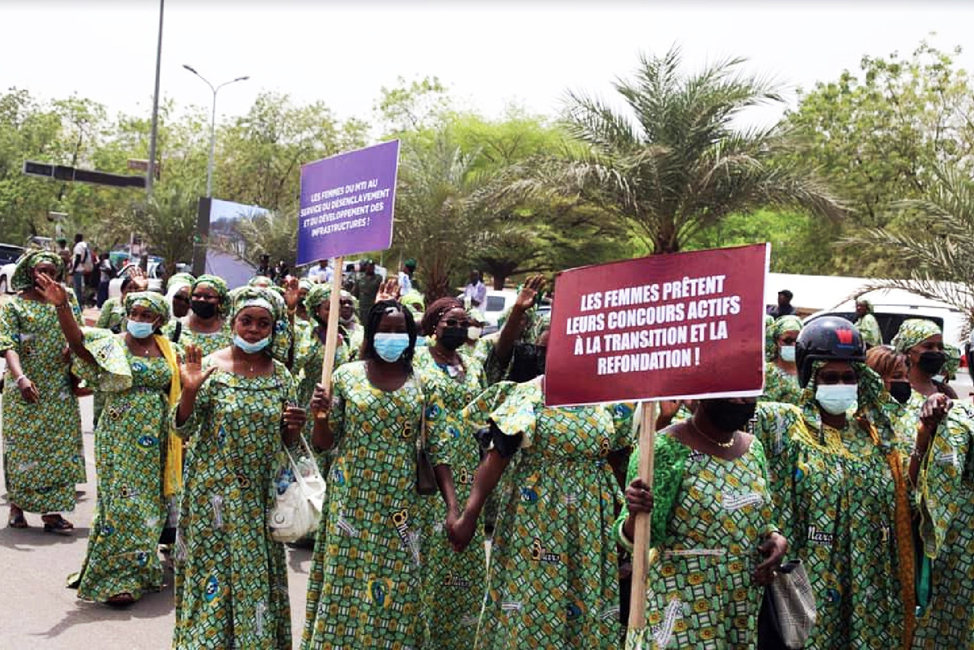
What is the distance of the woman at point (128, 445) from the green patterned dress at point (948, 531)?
4372 millimetres

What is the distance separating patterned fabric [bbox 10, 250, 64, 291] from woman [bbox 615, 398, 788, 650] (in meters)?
5.60

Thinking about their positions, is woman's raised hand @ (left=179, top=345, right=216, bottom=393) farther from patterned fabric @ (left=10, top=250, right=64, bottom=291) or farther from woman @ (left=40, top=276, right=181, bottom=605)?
patterned fabric @ (left=10, top=250, right=64, bottom=291)

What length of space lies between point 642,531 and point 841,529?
1392 mm

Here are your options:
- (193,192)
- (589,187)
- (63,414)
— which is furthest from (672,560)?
(193,192)

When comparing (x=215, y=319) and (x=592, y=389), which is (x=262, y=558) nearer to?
(x=592, y=389)

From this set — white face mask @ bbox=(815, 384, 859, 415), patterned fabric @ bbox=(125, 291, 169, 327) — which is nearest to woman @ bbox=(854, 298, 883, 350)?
white face mask @ bbox=(815, 384, 859, 415)

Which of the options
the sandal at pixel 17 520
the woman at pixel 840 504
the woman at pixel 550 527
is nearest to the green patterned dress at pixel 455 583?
the woman at pixel 550 527

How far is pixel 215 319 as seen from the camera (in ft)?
24.7

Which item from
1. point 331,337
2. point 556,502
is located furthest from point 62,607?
point 556,502

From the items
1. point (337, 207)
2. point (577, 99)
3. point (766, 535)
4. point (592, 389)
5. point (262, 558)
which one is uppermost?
point (577, 99)

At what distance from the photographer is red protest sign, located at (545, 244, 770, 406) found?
357 cm

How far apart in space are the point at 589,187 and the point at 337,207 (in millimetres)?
11364

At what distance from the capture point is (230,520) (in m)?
5.12

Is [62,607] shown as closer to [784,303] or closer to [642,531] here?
[642,531]
